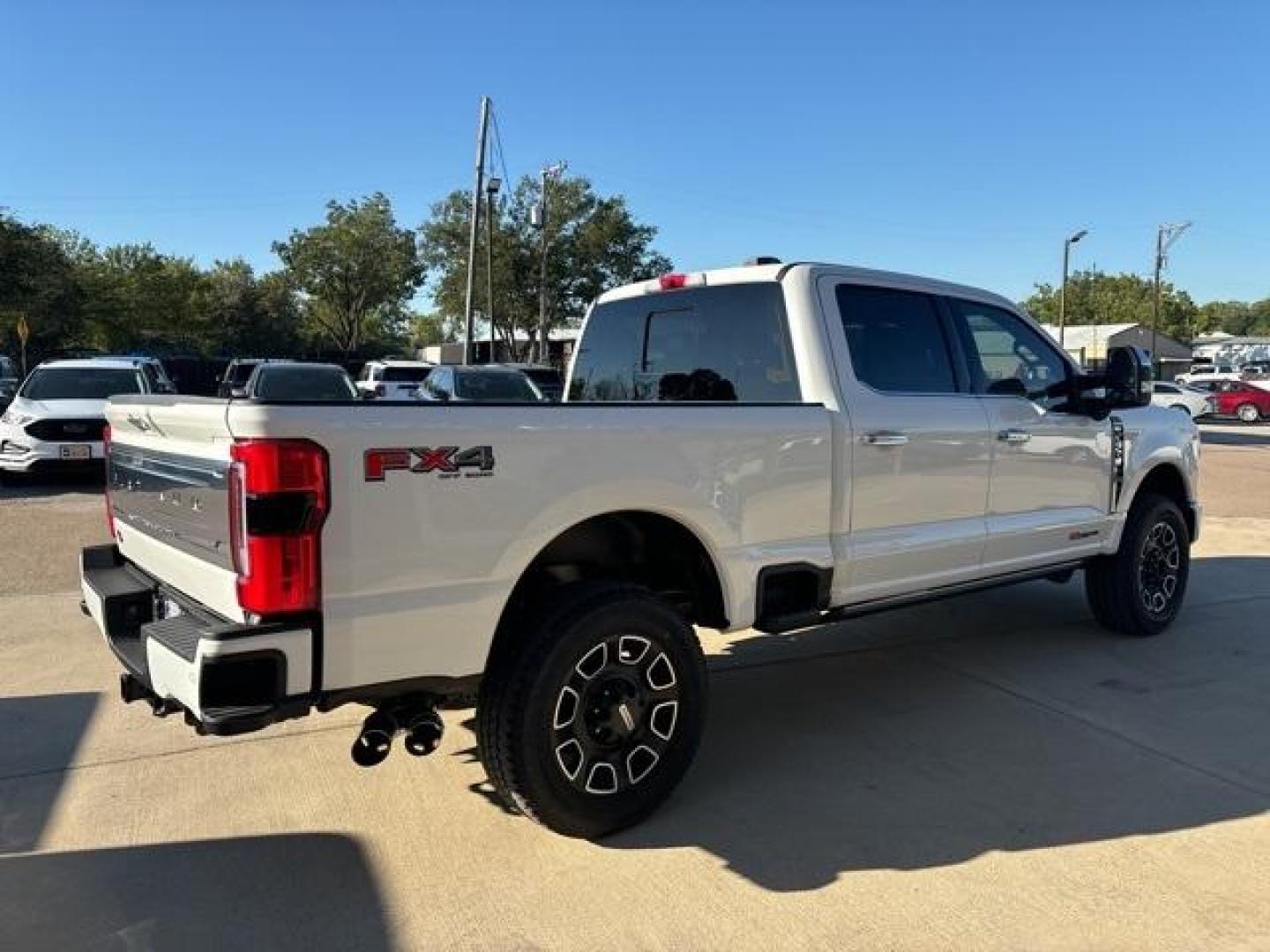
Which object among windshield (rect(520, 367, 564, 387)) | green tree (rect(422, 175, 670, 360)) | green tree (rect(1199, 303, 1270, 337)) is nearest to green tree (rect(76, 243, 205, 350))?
green tree (rect(422, 175, 670, 360))

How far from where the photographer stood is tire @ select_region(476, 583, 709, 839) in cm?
336

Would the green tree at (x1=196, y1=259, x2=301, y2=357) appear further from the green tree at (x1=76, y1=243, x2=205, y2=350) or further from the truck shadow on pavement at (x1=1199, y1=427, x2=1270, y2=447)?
the truck shadow on pavement at (x1=1199, y1=427, x2=1270, y2=447)

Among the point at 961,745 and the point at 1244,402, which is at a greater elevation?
the point at 1244,402

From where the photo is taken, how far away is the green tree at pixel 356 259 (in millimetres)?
50531

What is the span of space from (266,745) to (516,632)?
178 centimetres

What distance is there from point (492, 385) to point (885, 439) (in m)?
12.1

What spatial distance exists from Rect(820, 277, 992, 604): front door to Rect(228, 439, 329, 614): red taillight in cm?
227

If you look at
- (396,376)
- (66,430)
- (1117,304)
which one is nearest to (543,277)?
(396,376)

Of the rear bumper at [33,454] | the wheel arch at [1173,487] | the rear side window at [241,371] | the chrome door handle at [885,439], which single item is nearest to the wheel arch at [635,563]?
the chrome door handle at [885,439]

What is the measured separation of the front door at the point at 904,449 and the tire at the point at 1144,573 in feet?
5.60

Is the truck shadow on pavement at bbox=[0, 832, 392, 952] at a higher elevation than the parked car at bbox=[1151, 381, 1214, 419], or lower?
lower

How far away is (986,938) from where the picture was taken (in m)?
3.03

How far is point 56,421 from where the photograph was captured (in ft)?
42.3

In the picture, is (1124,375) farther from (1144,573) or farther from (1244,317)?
(1244,317)
